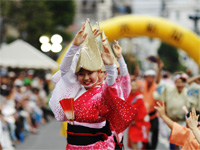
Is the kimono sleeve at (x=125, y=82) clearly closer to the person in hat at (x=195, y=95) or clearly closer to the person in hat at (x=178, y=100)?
the person in hat at (x=195, y=95)

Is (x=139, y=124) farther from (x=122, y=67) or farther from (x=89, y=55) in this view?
(x=89, y=55)

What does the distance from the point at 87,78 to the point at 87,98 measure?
19 centimetres

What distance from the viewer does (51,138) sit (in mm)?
9531

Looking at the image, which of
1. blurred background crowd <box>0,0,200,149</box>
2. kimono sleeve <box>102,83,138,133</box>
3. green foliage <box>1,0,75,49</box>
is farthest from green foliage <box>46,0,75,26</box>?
kimono sleeve <box>102,83,138,133</box>

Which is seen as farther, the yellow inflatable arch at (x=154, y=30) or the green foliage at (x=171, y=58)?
the green foliage at (x=171, y=58)

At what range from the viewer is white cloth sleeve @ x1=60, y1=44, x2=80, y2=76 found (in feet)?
10.5

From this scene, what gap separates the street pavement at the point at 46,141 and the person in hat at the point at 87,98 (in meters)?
4.76

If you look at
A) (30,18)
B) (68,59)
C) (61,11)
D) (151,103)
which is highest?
(68,59)

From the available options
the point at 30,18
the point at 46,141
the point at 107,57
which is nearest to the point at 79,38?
the point at 107,57

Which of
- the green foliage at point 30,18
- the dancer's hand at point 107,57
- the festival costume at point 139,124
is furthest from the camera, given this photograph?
the green foliage at point 30,18

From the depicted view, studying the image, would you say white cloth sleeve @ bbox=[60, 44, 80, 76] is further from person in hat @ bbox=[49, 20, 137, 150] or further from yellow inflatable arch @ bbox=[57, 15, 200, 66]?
yellow inflatable arch @ bbox=[57, 15, 200, 66]

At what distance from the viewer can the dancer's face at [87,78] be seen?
3320 millimetres

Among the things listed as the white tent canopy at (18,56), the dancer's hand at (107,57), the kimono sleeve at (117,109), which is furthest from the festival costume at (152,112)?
the white tent canopy at (18,56)

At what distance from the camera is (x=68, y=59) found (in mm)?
3270
